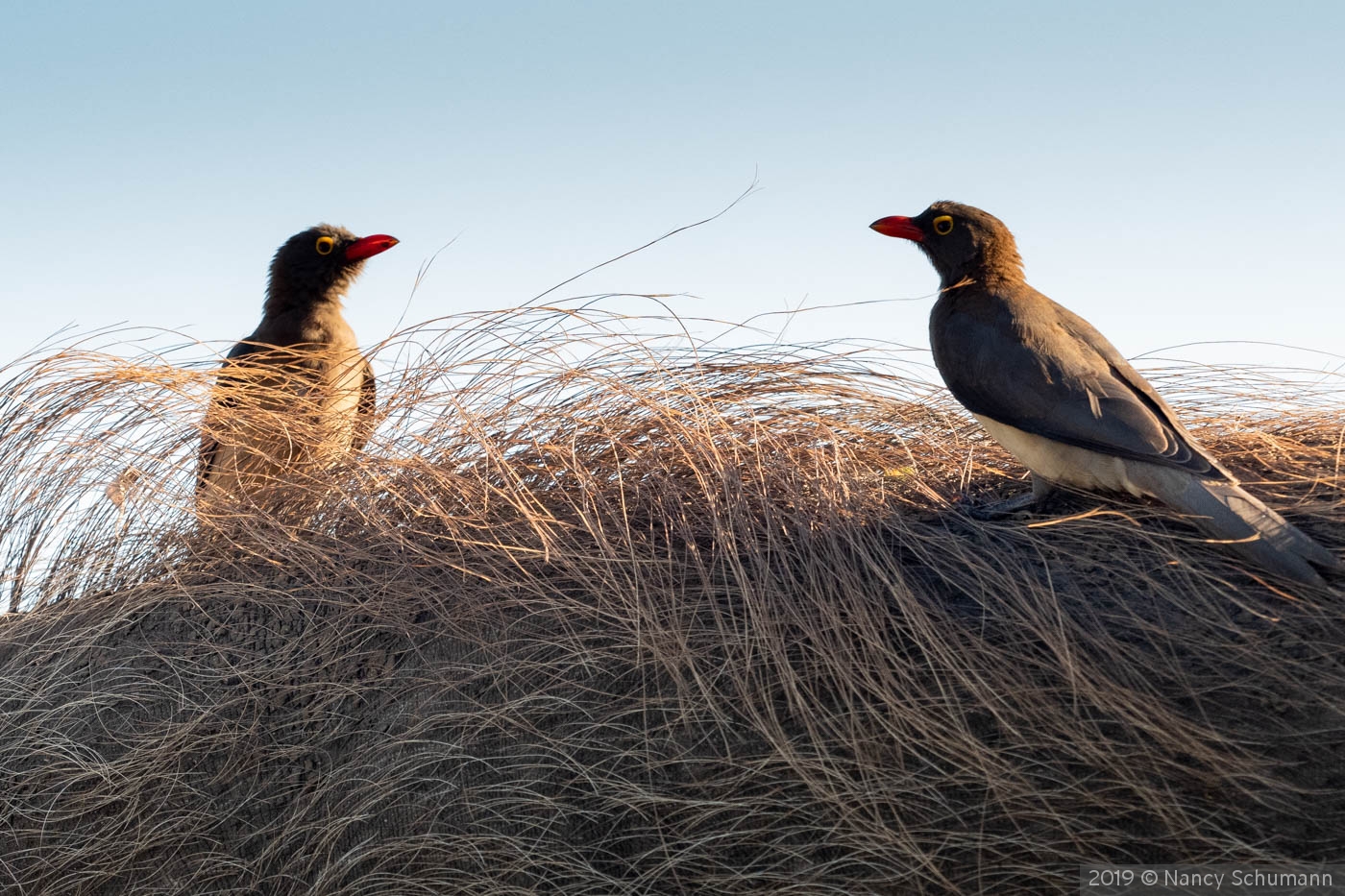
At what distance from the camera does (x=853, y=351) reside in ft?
13.6

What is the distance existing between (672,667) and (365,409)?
244cm

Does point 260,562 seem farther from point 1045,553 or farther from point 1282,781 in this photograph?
point 1282,781

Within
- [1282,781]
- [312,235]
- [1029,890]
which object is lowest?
[1029,890]

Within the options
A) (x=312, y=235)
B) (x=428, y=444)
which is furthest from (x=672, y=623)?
(x=312, y=235)

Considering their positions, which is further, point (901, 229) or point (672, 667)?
point (901, 229)

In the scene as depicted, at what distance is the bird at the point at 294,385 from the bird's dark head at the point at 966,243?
235 centimetres

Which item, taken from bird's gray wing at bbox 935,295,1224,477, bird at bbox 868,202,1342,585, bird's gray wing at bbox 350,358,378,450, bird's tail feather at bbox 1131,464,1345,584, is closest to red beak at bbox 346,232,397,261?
bird's gray wing at bbox 350,358,378,450

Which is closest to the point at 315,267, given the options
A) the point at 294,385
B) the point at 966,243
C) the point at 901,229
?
the point at 294,385

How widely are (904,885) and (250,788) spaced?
2031mm

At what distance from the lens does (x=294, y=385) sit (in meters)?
4.86

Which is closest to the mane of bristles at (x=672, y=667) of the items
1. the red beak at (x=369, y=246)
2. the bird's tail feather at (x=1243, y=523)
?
the bird's tail feather at (x=1243, y=523)

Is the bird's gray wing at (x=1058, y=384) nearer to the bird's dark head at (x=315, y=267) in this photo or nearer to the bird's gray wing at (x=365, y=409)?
the bird's gray wing at (x=365, y=409)

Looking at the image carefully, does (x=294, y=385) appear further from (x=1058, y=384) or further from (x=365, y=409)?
(x=1058, y=384)

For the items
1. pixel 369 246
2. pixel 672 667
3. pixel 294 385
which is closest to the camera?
pixel 672 667
